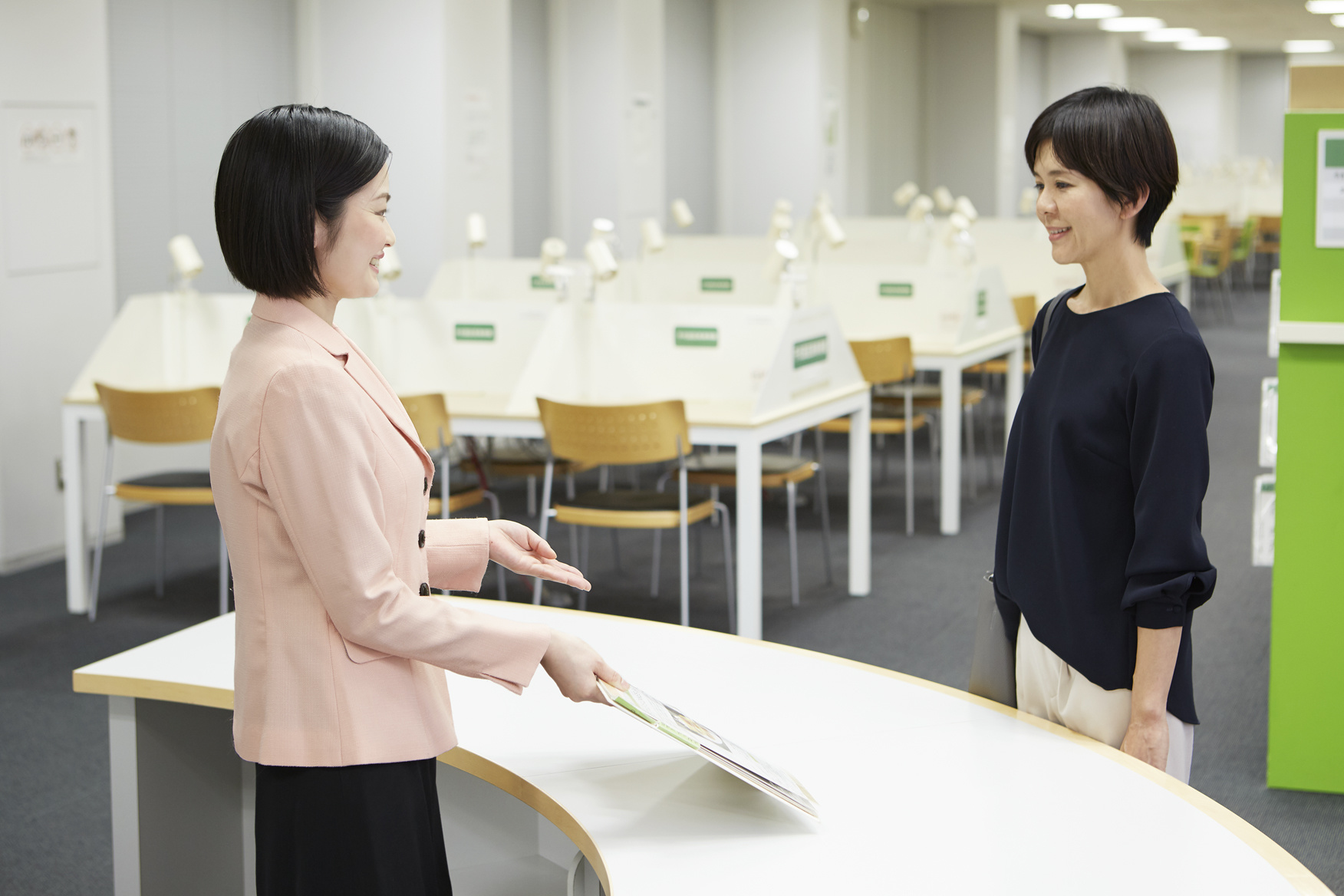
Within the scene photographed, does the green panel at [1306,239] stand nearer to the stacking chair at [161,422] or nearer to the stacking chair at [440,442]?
the stacking chair at [440,442]

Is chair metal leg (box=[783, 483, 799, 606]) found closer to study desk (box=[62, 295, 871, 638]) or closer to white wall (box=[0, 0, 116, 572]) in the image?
study desk (box=[62, 295, 871, 638])

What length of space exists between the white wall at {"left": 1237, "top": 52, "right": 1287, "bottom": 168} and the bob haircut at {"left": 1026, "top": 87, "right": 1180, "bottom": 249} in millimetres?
23252

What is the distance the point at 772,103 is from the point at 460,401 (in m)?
6.97

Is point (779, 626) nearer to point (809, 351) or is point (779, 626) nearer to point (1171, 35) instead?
point (809, 351)

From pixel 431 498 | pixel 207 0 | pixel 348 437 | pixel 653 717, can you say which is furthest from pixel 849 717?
pixel 207 0

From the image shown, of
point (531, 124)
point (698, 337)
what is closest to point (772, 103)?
point (531, 124)

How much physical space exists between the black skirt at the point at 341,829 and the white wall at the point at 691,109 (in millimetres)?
9392

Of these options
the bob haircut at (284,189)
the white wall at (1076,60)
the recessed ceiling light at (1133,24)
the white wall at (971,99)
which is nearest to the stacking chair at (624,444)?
the bob haircut at (284,189)

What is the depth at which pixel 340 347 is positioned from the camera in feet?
4.22

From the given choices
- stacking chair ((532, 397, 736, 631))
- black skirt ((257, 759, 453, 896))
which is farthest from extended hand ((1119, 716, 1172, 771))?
stacking chair ((532, 397, 736, 631))

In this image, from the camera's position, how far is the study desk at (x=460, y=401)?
4043 mm

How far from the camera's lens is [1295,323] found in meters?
2.99

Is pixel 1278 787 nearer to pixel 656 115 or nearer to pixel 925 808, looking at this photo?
pixel 925 808

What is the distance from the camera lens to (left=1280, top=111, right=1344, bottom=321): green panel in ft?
9.68
